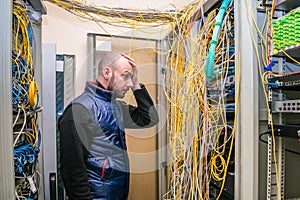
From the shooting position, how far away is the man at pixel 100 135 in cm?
126

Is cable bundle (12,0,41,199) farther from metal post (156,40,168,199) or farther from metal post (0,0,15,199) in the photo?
metal post (156,40,168,199)

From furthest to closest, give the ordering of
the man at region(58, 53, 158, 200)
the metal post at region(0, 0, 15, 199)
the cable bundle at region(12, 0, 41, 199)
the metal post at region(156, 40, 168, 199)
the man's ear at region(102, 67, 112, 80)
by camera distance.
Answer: the metal post at region(156, 40, 168, 199)
the man's ear at region(102, 67, 112, 80)
the man at region(58, 53, 158, 200)
the cable bundle at region(12, 0, 41, 199)
the metal post at region(0, 0, 15, 199)

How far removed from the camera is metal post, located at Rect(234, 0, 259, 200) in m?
0.84

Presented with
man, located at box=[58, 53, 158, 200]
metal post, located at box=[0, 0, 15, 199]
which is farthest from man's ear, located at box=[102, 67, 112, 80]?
metal post, located at box=[0, 0, 15, 199]

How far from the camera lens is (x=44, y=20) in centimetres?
192

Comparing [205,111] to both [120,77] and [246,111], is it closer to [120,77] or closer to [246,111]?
[246,111]

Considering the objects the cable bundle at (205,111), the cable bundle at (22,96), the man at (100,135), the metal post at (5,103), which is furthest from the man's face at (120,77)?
the metal post at (5,103)

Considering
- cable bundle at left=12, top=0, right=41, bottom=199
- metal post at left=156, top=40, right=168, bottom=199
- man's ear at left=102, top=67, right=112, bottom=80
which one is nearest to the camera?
cable bundle at left=12, top=0, right=41, bottom=199

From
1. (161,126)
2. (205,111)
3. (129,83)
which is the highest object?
(129,83)

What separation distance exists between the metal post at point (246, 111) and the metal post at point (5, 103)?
2.84 ft

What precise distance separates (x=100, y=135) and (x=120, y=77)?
0.42 meters

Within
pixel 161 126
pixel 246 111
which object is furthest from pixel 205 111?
pixel 161 126

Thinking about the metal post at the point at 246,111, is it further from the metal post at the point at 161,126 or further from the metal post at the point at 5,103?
the metal post at the point at 161,126

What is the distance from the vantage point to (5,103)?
75cm
